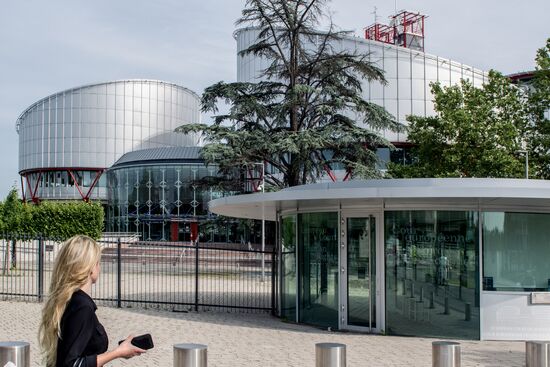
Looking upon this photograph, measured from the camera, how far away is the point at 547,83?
29344mm

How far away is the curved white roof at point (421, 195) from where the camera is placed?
11227 mm

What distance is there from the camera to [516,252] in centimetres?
1252

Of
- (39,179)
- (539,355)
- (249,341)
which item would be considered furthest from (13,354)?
(39,179)

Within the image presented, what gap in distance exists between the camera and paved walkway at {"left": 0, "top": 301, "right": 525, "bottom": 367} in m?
10.0

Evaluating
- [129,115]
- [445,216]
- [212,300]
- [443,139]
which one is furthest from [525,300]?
[129,115]

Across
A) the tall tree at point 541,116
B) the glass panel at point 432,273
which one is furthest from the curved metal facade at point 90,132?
the glass panel at point 432,273

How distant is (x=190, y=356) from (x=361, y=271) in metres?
8.05

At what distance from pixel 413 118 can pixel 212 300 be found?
17.8 metres

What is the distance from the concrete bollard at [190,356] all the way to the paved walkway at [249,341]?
434 cm

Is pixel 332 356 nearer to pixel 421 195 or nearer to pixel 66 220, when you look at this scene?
pixel 421 195

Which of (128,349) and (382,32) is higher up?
(382,32)

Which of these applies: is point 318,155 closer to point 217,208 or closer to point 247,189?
point 247,189

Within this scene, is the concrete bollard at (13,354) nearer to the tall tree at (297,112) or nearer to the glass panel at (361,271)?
the glass panel at (361,271)

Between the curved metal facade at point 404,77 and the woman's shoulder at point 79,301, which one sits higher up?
the curved metal facade at point 404,77
